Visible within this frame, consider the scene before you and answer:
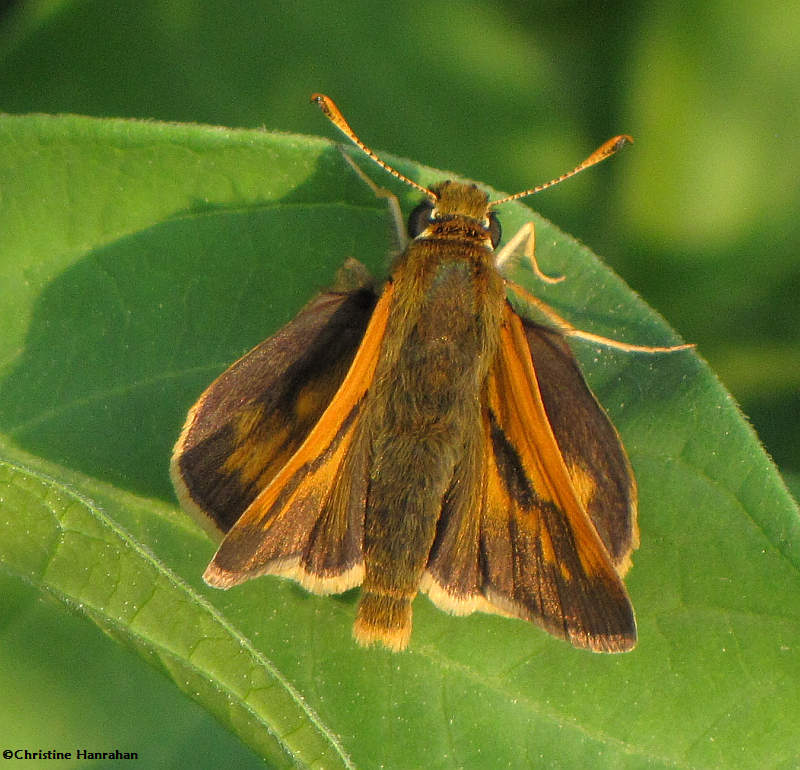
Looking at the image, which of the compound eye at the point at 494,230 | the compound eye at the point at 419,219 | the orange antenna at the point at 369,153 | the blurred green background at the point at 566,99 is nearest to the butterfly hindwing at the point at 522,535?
the compound eye at the point at 494,230

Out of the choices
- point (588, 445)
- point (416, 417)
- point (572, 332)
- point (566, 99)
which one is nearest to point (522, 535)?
point (588, 445)

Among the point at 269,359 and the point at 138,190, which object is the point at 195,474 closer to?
the point at 269,359

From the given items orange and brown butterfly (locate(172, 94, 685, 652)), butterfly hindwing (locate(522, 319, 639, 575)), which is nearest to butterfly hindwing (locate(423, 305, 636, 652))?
orange and brown butterfly (locate(172, 94, 685, 652))

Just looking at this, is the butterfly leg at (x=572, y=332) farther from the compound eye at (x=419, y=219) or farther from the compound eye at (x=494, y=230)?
the compound eye at (x=419, y=219)

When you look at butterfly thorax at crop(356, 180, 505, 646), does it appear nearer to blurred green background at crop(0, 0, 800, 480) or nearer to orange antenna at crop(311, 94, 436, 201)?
orange antenna at crop(311, 94, 436, 201)

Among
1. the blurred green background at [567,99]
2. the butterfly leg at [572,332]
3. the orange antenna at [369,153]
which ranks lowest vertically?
the butterfly leg at [572,332]

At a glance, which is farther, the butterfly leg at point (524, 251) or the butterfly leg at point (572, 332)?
the butterfly leg at point (524, 251)

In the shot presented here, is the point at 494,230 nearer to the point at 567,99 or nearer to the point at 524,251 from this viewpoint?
the point at 524,251
